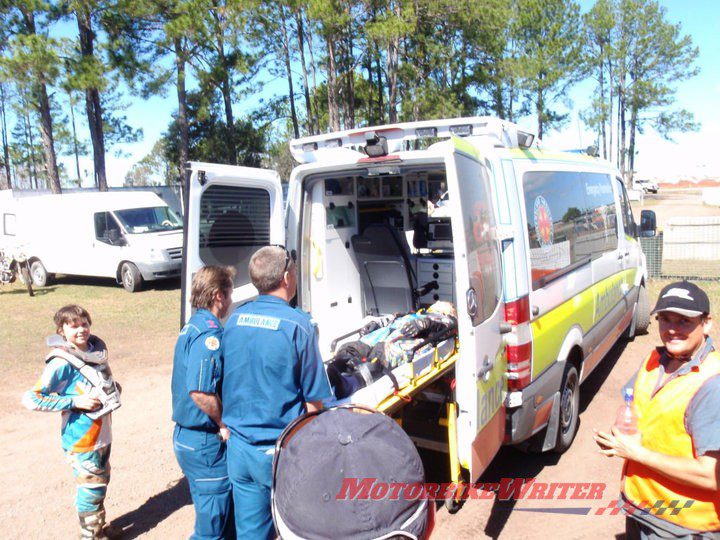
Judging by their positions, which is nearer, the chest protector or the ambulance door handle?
the ambulance door handle

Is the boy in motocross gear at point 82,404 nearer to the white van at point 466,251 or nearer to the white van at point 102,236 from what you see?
the white van at point 466,251

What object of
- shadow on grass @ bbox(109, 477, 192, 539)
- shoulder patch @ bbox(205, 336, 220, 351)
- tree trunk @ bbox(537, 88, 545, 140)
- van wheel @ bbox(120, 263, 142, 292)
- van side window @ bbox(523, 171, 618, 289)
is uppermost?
tree trunk @ bbox(537, 88, 545, 140)

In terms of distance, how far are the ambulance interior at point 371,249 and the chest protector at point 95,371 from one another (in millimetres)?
1637

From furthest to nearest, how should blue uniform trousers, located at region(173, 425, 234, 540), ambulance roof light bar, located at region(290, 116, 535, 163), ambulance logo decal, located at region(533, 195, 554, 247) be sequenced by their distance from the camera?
ambulance logo decal, located at region(533, 195, 554, 247), ambulance roof light bar, located at region(290, 116, 535, 163), blue uniform trousers, located at region(173, 425, 234, 540)

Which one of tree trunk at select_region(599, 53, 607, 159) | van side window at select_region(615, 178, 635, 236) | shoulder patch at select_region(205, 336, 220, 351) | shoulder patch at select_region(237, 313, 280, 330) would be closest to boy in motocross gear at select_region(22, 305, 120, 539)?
shoulder patch at select_region(205, 336, 220, 351)

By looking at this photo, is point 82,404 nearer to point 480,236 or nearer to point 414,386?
point 414,386

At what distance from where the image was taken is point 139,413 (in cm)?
577

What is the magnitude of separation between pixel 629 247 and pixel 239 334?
17.7 feet

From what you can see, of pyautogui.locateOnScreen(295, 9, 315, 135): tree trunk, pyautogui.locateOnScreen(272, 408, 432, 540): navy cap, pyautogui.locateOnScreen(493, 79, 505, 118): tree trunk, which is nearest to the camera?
pyautogui.locateOnScreen(272, 408, 432, 540): navy cap

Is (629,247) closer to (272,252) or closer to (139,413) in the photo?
(272,252)

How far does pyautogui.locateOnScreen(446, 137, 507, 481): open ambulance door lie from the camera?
9.85 ft

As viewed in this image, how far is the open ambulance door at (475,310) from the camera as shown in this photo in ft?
9.85

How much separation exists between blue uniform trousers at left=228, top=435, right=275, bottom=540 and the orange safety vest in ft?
5.04

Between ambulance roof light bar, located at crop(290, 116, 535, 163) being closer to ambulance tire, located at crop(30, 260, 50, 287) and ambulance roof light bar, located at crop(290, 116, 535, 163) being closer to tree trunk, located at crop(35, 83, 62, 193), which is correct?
ambulance tire, located at crop(30, 260, 50, 287)
